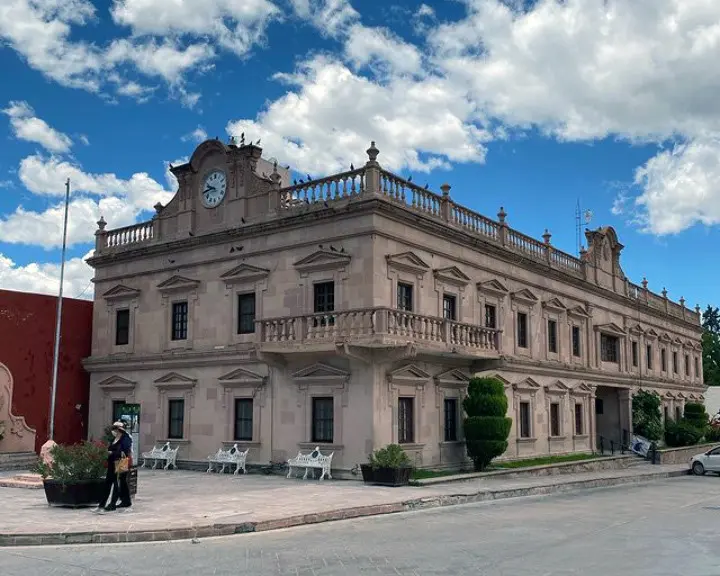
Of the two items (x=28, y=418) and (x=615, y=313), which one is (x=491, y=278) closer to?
(x=615, y=313)

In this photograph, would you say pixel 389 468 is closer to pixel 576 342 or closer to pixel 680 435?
pixel 576 342

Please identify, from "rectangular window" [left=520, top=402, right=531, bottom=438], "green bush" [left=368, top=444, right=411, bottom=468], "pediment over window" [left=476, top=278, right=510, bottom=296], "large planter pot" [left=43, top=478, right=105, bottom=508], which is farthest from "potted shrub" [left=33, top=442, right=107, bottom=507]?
"rectangular window" [left=520, top=402, right=531, bottom=438]

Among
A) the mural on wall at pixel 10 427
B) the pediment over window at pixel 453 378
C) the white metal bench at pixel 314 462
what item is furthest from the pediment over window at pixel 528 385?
the mural on wall at pixel 10 427

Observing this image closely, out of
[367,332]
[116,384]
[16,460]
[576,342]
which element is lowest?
[16,460]

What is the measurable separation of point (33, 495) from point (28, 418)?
12.1m

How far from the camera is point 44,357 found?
101 feet

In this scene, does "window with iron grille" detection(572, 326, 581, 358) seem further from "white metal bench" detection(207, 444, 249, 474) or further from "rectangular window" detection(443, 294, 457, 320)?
"white metal bench" detection(207, 444, 249, 474)

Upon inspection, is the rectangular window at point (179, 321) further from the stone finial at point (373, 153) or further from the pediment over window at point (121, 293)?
the stone finial at point (373, 153)

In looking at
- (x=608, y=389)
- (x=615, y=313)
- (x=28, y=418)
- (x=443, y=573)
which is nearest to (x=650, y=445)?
(x=608, y=389)

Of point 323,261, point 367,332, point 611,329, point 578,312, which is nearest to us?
point 367,332

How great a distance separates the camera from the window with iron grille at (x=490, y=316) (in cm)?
2919

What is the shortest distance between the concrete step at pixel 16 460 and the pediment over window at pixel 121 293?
22.1 ft

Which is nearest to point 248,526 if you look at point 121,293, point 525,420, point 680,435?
point 121,293

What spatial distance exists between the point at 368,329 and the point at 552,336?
14888mm
